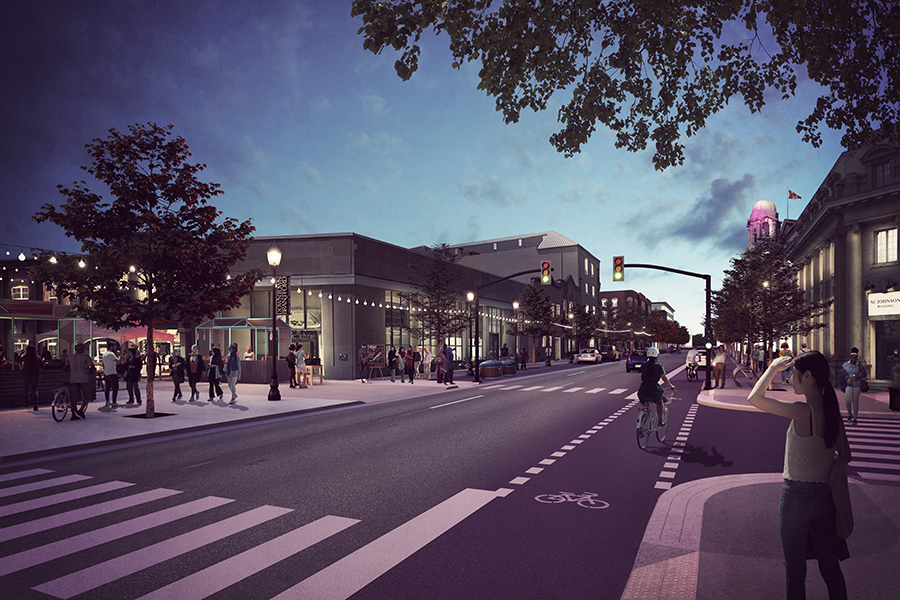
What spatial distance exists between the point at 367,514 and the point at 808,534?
183 inches

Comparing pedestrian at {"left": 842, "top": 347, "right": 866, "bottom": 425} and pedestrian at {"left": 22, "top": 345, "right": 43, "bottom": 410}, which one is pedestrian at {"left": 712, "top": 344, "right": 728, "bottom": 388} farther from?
pedestrian at {"left": 22, "top": 345, "right": 43, "bottom": 410}

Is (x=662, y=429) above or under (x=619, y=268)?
under

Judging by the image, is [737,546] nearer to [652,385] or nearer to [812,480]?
[812,480]

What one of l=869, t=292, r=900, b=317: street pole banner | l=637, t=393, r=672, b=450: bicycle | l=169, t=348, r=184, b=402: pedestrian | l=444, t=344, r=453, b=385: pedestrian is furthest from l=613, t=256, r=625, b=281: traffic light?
l=169, t=348, r=184, b=402: pedestrian

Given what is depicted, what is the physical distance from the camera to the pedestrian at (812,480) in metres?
3.76

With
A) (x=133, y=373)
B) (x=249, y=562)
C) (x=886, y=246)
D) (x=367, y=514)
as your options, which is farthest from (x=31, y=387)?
(x=886, y=246)

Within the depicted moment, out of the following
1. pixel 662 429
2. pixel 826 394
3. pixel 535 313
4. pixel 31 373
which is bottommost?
pixel 662 429

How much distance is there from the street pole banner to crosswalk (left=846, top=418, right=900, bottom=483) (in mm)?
12689

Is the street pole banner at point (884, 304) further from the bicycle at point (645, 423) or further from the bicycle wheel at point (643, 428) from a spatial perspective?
the bicycle wheel at point (643, 428)

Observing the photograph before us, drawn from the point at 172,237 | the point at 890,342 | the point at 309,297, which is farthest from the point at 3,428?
the point at 890,342

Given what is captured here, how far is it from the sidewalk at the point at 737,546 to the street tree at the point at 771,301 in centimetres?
2934

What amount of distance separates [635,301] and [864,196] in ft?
474

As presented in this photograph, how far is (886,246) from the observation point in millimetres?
26500

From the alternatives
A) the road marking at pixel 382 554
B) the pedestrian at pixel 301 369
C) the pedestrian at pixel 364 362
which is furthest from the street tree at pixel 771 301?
the road marking at pixel 382 554
